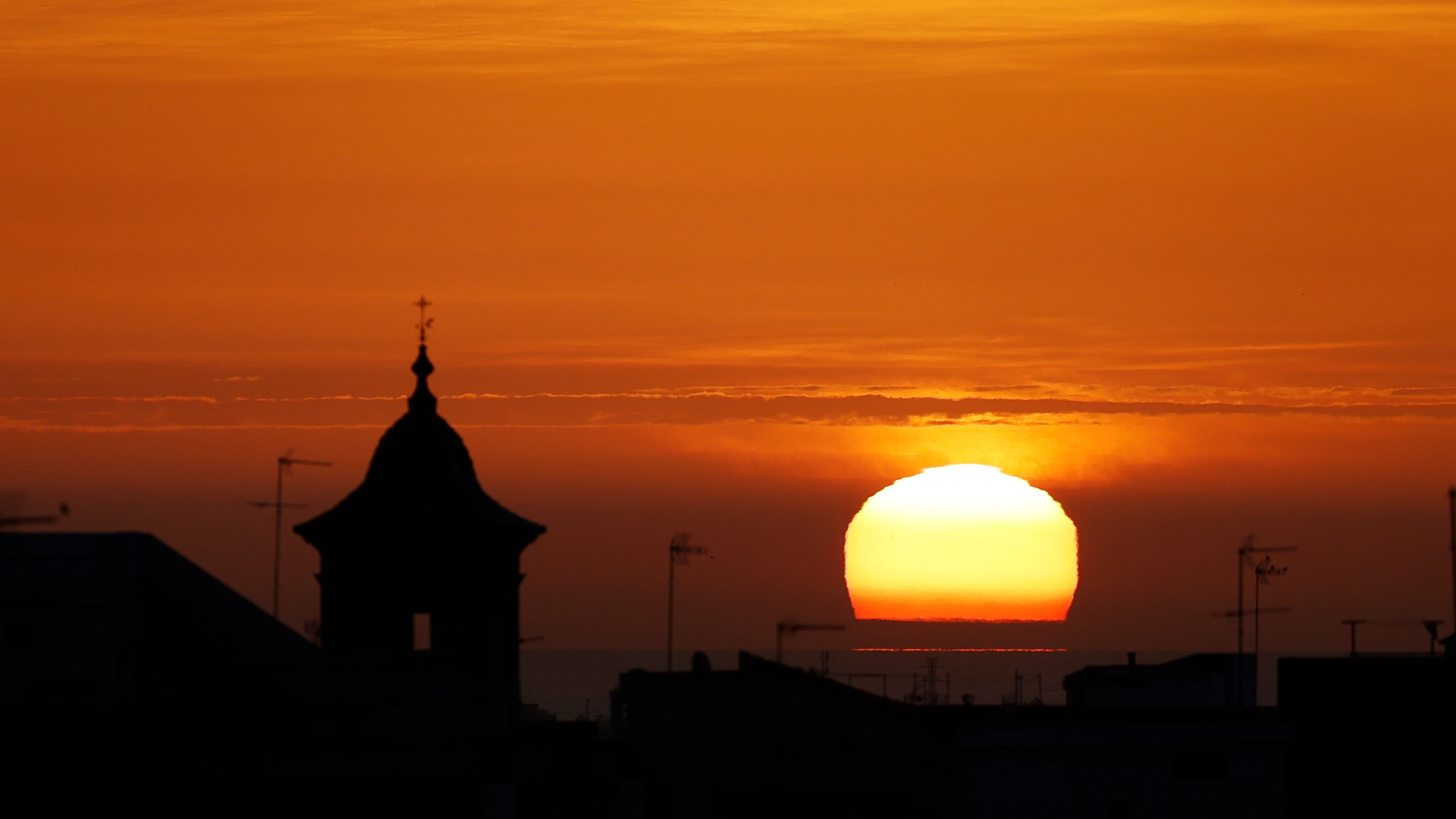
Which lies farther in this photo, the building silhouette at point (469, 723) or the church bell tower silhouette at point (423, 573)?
the church bell tower silhouette at point (423, 573)

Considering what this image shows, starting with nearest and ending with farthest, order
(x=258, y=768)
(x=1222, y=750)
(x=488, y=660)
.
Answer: (x=258, y=768) → (x=488, y=660) → (x=1222, y=750)

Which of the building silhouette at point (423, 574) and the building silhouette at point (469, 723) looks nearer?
the building silhouette at point (469, 723)

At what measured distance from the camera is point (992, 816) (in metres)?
57.7

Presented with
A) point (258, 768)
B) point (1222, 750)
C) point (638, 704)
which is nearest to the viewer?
point (258, 768)

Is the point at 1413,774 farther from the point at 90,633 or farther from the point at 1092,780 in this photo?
the point at 90,633

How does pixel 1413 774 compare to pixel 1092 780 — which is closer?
pixel 1092 780

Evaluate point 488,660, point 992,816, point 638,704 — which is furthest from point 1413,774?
point 488,660

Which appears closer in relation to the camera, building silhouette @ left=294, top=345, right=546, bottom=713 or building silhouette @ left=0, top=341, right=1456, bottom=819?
building silhouette @ left=0, top=341, right=1456, bottom=819

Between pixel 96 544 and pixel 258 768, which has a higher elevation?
pixel 96 544

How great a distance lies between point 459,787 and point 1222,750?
21.1 meters

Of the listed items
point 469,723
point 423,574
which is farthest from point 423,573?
point 469,723

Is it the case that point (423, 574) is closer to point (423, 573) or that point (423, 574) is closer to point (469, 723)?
point (423, 573)

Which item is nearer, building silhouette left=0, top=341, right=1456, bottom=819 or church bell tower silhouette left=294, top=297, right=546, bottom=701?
building silhouette left=0, top=341, right=1456, bottom=819

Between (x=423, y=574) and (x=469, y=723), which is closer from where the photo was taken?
(x=469, y=723)
